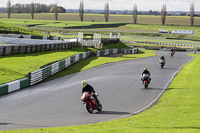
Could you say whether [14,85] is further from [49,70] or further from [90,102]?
[90,102]

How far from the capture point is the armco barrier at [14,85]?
23.9 m

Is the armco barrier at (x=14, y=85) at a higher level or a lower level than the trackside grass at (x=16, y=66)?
lower

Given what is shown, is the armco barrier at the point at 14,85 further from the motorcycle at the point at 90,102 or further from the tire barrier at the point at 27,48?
the tire barrier at the point at 27,48

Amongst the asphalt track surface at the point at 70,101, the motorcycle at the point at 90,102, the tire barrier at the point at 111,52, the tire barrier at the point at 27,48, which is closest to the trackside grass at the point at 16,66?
the tire barrier at the point at 27,48

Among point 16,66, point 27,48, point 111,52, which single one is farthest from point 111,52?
point 16,66

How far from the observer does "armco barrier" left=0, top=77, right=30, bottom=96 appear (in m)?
23.9

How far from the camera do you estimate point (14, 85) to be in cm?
2541

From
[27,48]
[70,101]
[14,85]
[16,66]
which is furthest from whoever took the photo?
[27,48]

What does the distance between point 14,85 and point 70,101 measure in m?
5.62

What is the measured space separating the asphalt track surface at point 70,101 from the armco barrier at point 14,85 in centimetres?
48

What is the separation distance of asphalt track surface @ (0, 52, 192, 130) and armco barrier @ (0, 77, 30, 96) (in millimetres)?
478

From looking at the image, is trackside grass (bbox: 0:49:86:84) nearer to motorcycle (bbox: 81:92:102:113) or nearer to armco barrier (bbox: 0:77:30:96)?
armco barrier (bbox: 0:77:30:96)

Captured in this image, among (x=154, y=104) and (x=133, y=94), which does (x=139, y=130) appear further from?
(x=133, y=94)

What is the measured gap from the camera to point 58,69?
36.0 m
